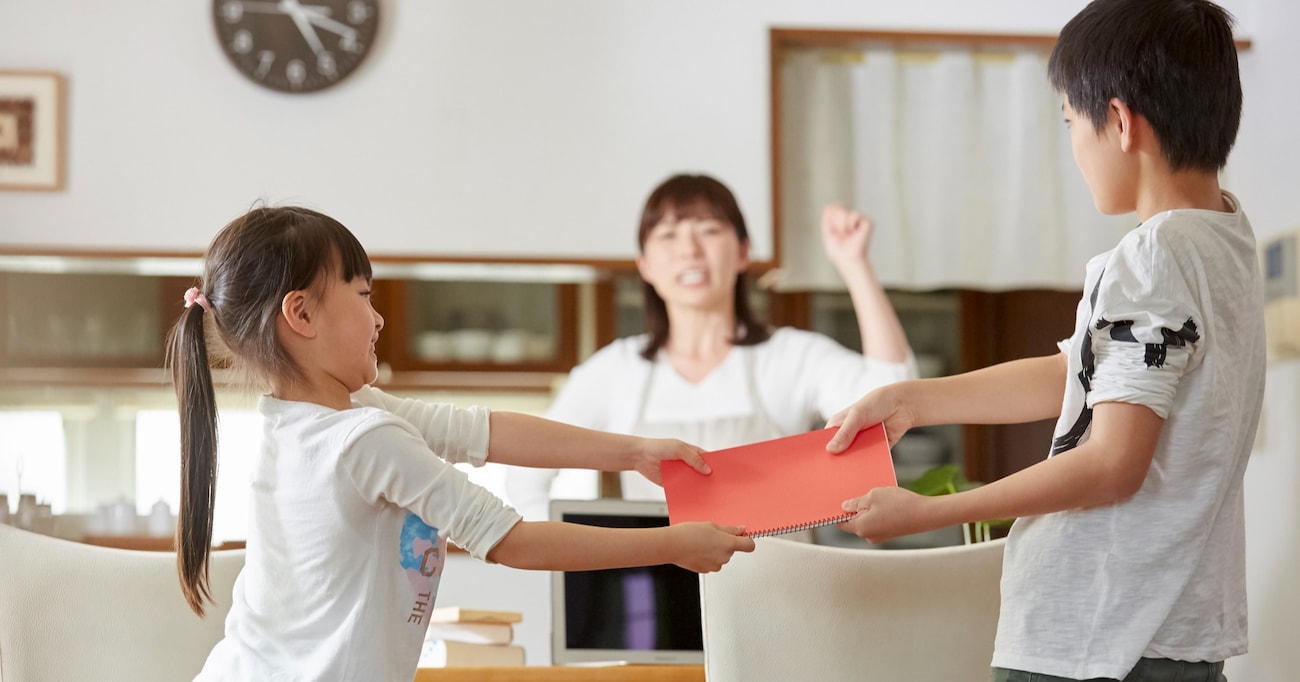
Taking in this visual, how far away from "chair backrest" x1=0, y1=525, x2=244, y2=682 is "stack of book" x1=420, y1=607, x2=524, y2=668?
0.51 meters

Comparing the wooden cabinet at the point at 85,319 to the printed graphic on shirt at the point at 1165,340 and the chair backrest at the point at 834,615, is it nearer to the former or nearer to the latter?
the chair backrest at the point at 834,615

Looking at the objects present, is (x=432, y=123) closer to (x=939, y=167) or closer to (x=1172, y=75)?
(x=939, y=167)

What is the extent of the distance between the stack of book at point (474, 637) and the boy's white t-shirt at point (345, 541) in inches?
25.2

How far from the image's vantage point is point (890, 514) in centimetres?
118

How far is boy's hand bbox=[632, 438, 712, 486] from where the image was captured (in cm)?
138


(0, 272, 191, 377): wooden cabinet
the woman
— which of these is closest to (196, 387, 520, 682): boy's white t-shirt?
the woman

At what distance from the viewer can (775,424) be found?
9.36 feet

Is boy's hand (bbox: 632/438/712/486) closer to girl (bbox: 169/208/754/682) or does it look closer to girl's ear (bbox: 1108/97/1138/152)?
girl (bbox: 169/208/754/682)

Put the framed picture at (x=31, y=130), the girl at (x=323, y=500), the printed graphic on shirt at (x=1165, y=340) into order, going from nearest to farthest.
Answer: the printed graphic on shirt at (x=1165, y=340)
the girl at (x=323, y=500)
the framed picture at (x=31, y=130)

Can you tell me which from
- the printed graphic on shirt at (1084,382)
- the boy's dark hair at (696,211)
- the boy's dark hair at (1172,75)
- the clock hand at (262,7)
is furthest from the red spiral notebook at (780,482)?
the clock hand at (262,7)

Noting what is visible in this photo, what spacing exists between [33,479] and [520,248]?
1.56 metres

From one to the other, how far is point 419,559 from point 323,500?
0.36 feet

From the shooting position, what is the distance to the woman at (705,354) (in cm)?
284

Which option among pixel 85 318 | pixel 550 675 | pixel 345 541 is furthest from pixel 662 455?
pixel 85 318
